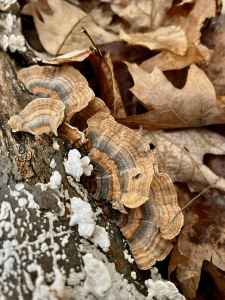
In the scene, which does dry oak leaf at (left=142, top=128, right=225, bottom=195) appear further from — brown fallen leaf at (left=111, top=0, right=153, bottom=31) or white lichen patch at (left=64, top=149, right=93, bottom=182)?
brown fallen leaf at (left=111, top=0, right=153, bottom=31)

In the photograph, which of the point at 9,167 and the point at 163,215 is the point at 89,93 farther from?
the point at 163,215

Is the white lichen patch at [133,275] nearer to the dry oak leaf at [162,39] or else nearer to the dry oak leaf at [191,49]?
the dry oak leaf at [191,49]

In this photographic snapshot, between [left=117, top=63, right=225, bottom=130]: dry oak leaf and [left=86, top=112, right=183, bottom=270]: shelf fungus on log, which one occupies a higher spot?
[left=117, top=63, right=225, bottom=130]: dry oak leaf

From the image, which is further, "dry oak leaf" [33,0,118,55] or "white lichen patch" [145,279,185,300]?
"dry oak leaf" [33,0,118,55]

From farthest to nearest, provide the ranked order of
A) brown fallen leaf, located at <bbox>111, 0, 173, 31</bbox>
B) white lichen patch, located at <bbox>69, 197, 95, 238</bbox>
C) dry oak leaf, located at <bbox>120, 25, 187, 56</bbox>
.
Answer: brown fallen leaf, located at <bbox>111, 0, 173, 31</bbox> → dry oak leaf, located at <bbox>120, 25, 187, 56</bbox> → white lichen patch, located at <bbox>69, 197, 95, 238</bbox>

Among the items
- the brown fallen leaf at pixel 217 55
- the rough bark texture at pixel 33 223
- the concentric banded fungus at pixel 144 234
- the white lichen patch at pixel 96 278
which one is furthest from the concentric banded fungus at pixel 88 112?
the brown fallen leaf at pixel 217 55

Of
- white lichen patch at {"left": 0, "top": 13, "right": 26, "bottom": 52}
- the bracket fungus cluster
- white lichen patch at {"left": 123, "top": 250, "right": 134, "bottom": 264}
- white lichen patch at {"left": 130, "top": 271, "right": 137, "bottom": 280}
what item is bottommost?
white lichen patch at {"left": 130, "top": 271, "right": 137, "bottom": 280}

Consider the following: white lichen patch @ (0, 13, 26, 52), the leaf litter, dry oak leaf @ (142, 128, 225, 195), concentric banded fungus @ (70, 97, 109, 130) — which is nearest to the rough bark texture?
concentric banded fungus @ (70, 97, 109, 130)

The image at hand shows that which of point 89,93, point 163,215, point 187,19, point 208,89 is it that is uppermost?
point 187,19

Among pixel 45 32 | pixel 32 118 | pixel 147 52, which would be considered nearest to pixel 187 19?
pixel 147 52
